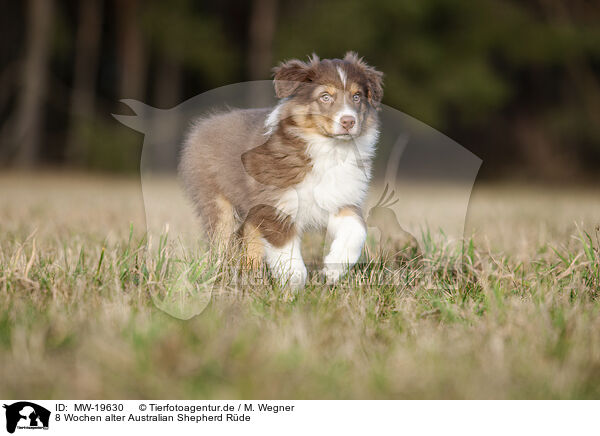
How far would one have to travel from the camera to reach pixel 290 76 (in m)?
3.70

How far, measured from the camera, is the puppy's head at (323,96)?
361cm

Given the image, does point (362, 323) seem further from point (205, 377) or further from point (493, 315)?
point (205, 377)

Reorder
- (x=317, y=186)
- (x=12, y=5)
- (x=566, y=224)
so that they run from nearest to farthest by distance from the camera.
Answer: (x=317, y=186)
(x=566, y=224)
(x=12, y=5)

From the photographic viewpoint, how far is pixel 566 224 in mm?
5820

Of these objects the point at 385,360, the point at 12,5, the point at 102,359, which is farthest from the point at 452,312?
the point at 12,5

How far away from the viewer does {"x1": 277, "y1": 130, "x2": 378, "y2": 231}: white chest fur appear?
138 inches

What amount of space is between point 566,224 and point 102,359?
16.1 ft

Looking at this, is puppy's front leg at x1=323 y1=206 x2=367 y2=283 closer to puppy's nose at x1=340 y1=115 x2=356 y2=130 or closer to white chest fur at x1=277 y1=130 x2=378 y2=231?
white chest fur at x1=277 y1=130 x2=378 y2=231
